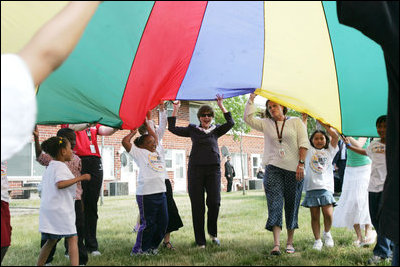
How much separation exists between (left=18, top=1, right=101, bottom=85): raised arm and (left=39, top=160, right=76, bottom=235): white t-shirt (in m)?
2.44

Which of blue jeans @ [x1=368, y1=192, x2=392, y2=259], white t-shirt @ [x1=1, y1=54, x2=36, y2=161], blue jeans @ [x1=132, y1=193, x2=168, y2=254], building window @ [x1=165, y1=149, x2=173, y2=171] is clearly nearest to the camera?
white t-shirt @ [x1=1, y1=54, x2=36, y2=161]

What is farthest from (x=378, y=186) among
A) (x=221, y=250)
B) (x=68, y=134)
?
(x=68, y=134)

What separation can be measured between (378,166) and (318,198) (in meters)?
1.05

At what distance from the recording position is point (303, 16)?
3102 millimetres

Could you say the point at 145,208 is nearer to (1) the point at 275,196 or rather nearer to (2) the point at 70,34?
(1) the point at 275,196

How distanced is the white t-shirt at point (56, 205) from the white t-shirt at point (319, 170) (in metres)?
2.74

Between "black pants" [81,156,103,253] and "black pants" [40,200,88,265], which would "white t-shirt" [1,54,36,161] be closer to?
"black pants" [40,200,88,265]

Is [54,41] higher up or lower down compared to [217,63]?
lower down

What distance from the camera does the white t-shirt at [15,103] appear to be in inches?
41.4

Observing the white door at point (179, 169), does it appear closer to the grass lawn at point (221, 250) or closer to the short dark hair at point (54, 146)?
the grass lawn at point (221, 250)

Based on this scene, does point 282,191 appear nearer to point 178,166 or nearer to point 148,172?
point 148,172

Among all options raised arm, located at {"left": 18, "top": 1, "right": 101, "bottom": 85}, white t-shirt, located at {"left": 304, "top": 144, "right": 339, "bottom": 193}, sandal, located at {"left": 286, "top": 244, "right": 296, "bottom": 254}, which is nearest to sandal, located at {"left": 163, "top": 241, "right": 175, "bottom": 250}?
sandal, located at {"left": 286, "top": 244, "right": 296, "bottom": 254}

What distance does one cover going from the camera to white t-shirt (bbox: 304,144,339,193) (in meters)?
4.79

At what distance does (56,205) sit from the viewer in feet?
11.2
